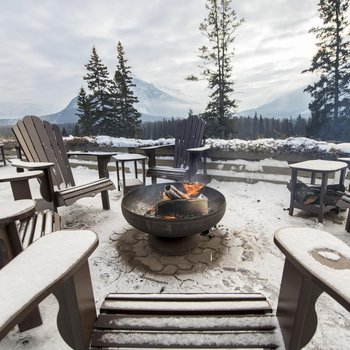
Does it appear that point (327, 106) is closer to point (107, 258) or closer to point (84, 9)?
point (84, 9)

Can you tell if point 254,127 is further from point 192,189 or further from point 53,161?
point 53,161

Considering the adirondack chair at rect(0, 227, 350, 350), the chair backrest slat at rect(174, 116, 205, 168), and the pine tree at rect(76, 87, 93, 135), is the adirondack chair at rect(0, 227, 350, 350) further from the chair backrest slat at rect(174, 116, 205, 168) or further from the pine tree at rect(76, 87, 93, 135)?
the pine tree at rect(76, 87, 93, 135)

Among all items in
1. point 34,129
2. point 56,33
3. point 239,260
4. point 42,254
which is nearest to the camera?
point 42,254

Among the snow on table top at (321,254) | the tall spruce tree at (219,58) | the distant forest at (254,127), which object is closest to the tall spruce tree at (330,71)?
the tall spruce tree at (219,58)

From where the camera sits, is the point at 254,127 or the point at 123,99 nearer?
the point at 123,99

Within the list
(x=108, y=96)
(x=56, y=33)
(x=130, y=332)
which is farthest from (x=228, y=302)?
(x=108, y=96)

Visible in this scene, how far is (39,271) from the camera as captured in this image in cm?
67

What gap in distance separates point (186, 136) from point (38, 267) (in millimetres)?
3499

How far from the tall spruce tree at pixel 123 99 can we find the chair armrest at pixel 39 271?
1596 centimetres

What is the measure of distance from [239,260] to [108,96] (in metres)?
16.6

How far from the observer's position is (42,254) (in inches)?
30.0

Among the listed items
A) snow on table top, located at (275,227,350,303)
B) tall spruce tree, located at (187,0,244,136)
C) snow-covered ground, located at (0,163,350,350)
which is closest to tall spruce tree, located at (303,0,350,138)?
tall spruce tree, located at (187,0,244,136)

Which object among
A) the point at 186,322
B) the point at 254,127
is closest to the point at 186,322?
the point at 186,322

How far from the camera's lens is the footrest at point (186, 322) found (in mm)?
812
